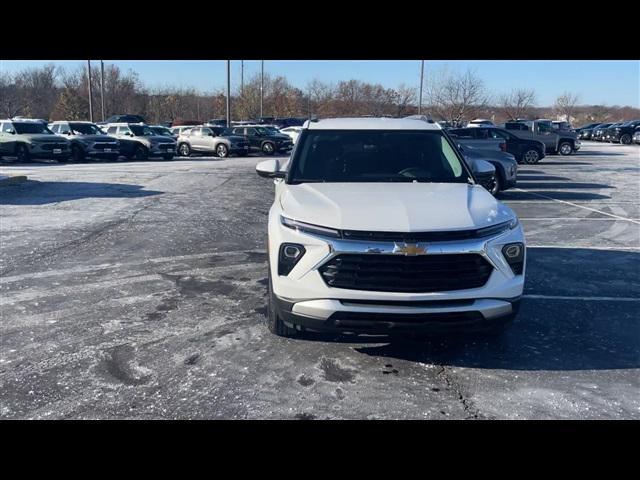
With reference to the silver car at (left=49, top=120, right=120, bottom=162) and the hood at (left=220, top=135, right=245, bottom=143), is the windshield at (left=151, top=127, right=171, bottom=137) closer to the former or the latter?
the silver car at (left=49, top=120, right=120, bottom=162)

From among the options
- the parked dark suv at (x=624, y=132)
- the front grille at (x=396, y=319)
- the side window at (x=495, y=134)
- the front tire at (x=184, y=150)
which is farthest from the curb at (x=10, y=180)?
the parked dark suv at (x=624, y=132)

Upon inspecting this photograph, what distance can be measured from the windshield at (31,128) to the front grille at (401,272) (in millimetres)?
24768

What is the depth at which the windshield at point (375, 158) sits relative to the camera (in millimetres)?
5367

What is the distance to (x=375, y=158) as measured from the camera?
18.2 feet

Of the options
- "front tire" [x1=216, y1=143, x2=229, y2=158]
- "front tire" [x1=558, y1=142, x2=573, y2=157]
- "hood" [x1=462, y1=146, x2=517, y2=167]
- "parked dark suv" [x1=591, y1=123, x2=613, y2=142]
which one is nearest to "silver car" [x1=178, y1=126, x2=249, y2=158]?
"front tire" [x1=216, y1=143, x2=229, y2=158]

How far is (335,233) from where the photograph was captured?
4.02 m

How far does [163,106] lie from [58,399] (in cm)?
6643

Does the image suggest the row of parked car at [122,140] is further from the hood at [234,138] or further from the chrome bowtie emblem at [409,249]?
the chrome bowtie emblem at [409,249]

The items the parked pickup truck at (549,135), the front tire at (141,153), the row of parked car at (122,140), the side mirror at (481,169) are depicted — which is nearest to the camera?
the side mirror at (481,169)

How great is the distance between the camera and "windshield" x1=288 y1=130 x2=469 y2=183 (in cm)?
537

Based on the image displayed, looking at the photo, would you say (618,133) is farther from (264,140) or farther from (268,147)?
(264,140)

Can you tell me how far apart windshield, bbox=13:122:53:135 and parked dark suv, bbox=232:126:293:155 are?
979cm

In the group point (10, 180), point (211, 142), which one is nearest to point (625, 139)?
point (211, 142)
